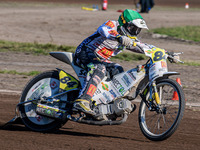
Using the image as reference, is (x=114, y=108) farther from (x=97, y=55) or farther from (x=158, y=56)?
(x=158, y=56)

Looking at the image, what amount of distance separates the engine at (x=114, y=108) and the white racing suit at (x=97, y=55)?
24cm

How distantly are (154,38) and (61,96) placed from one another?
1528 centimetres

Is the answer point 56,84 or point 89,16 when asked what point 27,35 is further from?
point 56,84

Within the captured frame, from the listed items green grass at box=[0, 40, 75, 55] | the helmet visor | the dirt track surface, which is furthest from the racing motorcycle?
green grass at box=[0, 40, 75, 55]

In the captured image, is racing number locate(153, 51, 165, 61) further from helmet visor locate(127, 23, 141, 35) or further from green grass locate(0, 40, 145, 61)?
green grass locate(0, 40, 145, 61)

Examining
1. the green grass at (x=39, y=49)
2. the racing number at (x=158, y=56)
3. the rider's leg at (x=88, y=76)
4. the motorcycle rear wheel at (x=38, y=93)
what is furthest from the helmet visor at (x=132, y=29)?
the green grass at (x=39, y=49)

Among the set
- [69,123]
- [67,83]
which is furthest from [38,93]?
[69,123]

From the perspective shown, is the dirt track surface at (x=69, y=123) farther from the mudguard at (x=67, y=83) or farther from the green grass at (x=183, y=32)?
the green grass at (x=183, y=32)

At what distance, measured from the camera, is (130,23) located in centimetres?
605

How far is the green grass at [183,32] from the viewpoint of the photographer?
21791 millimetres

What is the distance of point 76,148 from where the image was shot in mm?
5504

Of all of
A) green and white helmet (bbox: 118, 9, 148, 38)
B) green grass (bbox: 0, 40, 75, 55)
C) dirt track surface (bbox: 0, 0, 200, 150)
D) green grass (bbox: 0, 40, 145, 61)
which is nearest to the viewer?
dirt track surface (bbox: 0, 0, 200, 150)

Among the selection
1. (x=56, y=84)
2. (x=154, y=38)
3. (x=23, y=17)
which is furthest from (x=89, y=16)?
(x=56, y=84)

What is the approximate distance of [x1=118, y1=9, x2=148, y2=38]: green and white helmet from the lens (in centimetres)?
603
